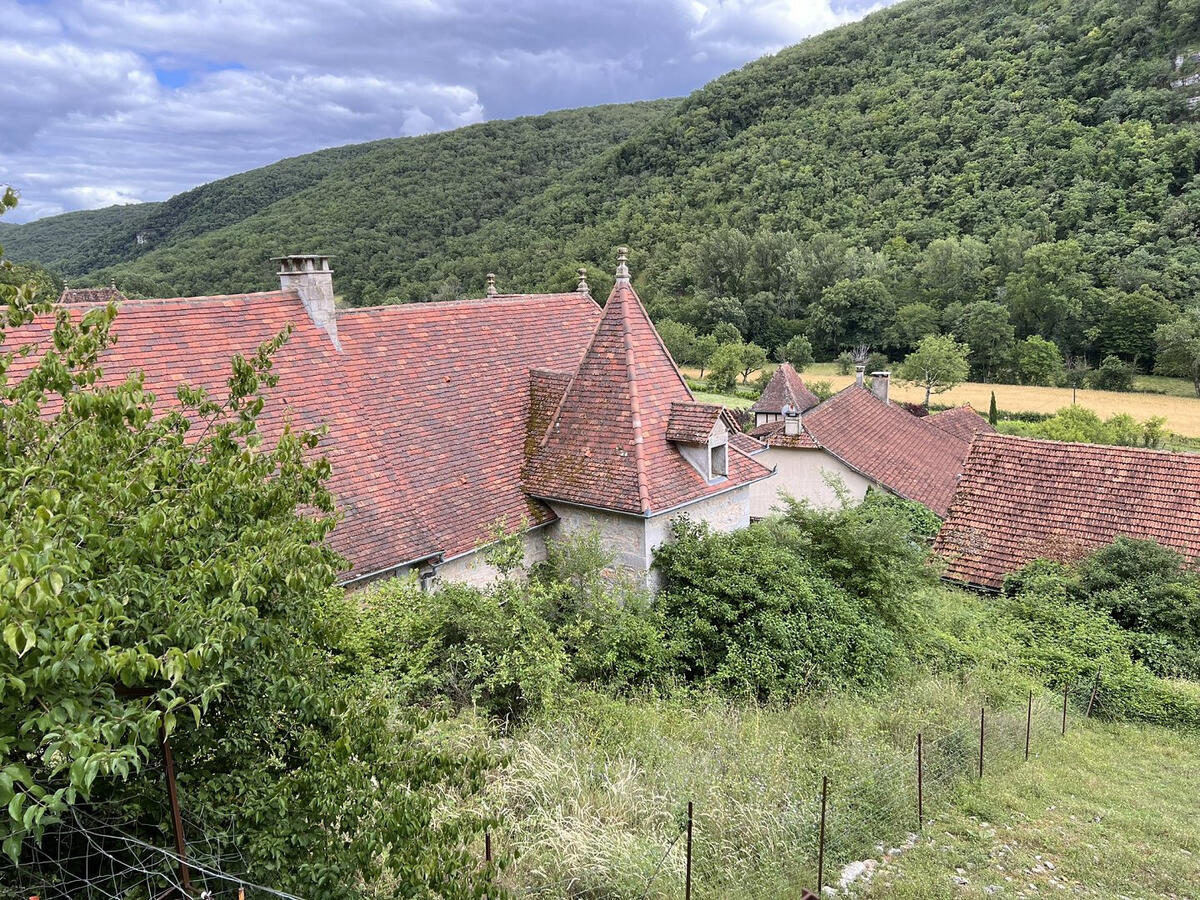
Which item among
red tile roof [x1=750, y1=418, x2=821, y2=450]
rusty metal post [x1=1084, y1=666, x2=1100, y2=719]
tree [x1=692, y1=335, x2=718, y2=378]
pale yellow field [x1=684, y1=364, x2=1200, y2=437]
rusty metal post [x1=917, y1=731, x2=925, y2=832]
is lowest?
pale yellow field [x1=684, y1=364, x2=1200, y2=437]

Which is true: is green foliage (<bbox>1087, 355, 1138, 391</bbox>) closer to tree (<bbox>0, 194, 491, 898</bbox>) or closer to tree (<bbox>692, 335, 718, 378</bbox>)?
tree (<bbox>692, 335, 718, 378</bbox>)

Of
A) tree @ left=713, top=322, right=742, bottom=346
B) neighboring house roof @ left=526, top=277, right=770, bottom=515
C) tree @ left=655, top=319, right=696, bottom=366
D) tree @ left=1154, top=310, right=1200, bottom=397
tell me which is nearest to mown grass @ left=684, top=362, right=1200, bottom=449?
tree @ left=1154, top=310, right=1200, bottom=397

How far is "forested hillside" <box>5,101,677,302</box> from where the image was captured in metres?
85.9

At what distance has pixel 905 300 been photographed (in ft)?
256

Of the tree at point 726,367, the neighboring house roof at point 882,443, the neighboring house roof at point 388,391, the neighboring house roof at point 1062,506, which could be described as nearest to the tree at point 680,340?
the tree at point 726,367

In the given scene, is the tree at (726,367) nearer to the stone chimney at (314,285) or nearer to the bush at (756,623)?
the bush at (756,623)

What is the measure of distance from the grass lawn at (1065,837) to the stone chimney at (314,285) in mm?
13644

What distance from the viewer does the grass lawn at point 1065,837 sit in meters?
7.98

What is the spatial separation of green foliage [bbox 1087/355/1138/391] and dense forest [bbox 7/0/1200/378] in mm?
2147

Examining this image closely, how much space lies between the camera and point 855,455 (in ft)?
95.7

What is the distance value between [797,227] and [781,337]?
19.7 m

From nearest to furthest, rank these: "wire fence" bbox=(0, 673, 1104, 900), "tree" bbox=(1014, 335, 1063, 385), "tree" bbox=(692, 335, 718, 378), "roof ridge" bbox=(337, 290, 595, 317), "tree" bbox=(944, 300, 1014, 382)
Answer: "wire fence" bbox=(0, 673, 1104, 900) < "roof ridge" bbox=(337, 290, 595, 317) < "tree" bbox=(1014, 335, 1063, 385) < "tree" bbox=(944, 300, 1014, 382) < "tree" bbox=(692, 335, 718, 378)

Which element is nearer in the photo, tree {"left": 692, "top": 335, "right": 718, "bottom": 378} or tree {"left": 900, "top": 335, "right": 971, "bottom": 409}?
tree {"left": 900, "top": 335, "right": 971, "bottom": 409}

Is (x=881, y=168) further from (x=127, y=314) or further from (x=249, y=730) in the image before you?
(x=249, y=730)
